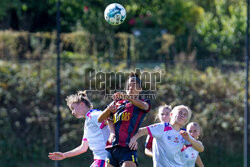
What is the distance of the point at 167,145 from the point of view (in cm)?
475

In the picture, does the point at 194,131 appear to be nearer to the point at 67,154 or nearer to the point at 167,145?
the point at 167,145

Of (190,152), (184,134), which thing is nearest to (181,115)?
(184,134)

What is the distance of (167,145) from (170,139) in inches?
2.9

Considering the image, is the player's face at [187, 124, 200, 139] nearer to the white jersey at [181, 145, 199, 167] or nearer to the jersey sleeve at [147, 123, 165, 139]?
the white jersey at [181, 145, 199, 167]

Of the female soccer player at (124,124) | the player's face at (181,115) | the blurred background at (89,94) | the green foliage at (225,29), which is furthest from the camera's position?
the green foliage at (225,29)

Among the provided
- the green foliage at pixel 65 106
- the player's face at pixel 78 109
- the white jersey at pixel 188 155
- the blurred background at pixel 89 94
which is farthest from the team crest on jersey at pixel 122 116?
the green foliage at pixel 65 106

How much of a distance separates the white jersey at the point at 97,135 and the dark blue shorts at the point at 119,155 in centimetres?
19

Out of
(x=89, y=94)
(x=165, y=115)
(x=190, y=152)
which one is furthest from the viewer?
(x=89, y=94)

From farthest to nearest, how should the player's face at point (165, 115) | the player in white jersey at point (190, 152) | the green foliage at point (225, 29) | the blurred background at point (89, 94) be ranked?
the green foliage at point (225, 29)
the blurred background at point (89, 94)
the player's face at point (165, 115)
the player in white jersey at point (190, 152)

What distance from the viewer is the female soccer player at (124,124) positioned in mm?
4594

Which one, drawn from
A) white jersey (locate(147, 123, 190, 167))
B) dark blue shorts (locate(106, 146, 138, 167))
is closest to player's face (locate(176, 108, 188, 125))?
white jersey (locate(147, 123, 190, 167))

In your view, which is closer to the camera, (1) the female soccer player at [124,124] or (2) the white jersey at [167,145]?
(1) the female soccer player at [124,124]

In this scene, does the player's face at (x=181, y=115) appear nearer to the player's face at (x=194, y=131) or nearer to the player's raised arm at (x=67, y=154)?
the player's face at (x=194, y=131)

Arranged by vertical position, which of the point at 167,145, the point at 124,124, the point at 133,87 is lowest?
the point at 167,145
